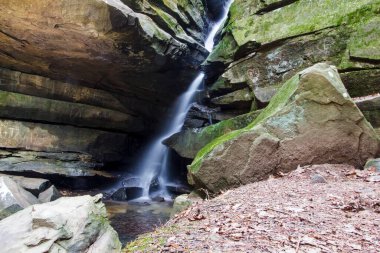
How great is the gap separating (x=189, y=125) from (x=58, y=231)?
1044cm

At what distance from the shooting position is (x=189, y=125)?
14.4m

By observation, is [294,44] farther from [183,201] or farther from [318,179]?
[183,201]

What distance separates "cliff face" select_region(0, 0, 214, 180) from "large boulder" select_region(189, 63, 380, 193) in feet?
18.8

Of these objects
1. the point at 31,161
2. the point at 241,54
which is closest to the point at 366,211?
the point at 241,54

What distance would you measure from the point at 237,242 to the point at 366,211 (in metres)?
1.85

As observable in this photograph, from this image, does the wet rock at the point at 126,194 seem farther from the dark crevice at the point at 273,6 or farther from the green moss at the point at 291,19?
the dark crevice at the point at 273,6

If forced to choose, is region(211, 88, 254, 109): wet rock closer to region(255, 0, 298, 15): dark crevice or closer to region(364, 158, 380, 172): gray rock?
region(255, 0, 298, 15): dark crevice

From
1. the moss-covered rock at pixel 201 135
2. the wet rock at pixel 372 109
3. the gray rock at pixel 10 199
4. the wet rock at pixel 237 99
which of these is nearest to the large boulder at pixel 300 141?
the wet rock at pixel 372 109

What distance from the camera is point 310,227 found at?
3146 mm

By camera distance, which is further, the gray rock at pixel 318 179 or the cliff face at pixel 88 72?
the cliff face at pixel 88 72

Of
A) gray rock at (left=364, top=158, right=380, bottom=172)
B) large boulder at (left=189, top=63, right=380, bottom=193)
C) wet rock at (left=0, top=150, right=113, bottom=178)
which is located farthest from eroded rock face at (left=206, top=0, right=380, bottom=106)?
wet rock at (left=0, top=150, right=113, bottom=178)

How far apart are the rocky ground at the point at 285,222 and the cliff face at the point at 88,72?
24.0 ft

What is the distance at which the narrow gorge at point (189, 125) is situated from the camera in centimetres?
387

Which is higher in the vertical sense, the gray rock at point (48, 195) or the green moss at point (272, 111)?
the green moss at point (272, 111)
